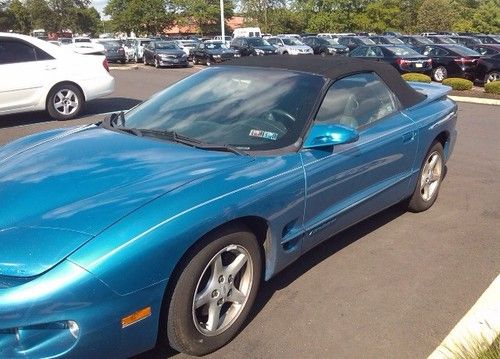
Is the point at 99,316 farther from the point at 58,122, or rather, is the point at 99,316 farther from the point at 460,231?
the point at 58,122

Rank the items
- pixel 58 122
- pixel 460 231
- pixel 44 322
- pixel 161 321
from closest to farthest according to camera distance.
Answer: pixel 44 322 → pixel 161 321 → pixel 460 231 → pixel 58 122

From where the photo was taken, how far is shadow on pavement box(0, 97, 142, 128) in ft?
30.3

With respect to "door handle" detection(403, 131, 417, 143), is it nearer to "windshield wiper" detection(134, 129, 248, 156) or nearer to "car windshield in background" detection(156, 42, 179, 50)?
"windshield wiper" detection(134, 129, 248, 156)

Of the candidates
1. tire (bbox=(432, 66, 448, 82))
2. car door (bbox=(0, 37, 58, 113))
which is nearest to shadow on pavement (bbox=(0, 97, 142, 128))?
car door (bbox=(0, 37, 58, 113))

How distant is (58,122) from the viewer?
360 inches

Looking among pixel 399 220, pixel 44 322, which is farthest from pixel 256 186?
pixel 399 220

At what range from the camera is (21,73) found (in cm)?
861

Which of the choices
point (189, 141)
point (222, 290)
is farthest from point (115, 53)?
point (222, 290)

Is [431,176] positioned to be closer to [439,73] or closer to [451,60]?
[451,60]

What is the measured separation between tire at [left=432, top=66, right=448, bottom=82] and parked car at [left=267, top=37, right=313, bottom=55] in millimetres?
10762

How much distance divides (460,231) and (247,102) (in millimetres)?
2239

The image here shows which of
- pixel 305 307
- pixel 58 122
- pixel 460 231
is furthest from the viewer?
pixel 58 122

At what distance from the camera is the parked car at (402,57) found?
17.9m

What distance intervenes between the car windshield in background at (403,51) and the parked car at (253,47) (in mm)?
10397
